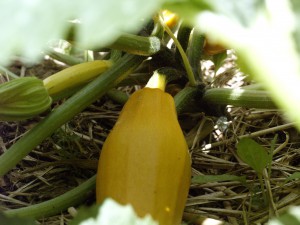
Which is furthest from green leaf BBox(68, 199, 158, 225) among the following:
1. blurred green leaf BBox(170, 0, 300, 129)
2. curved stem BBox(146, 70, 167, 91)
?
curved stem BBox(146, 70, 167, 91)

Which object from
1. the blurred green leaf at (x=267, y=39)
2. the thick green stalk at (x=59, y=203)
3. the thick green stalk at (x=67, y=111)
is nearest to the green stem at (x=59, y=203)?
the thick green stalk at (x=59, y=203)

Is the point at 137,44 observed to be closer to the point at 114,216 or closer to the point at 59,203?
the point at 59,203

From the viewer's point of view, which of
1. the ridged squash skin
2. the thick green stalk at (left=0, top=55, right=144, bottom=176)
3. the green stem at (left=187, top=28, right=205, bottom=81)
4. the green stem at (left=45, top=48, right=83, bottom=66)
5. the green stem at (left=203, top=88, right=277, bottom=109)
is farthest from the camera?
the green stem at (left=45, top=48, right=83, bottom=66)

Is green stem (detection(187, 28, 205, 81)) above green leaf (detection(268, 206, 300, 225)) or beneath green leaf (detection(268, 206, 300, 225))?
beneath

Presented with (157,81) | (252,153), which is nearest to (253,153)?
(252,153)

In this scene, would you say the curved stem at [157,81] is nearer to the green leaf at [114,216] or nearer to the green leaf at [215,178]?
the green leaf at [215,178]

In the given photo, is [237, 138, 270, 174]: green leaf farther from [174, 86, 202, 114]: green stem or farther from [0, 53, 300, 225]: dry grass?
[174, 86, 202, 114]: green stem
